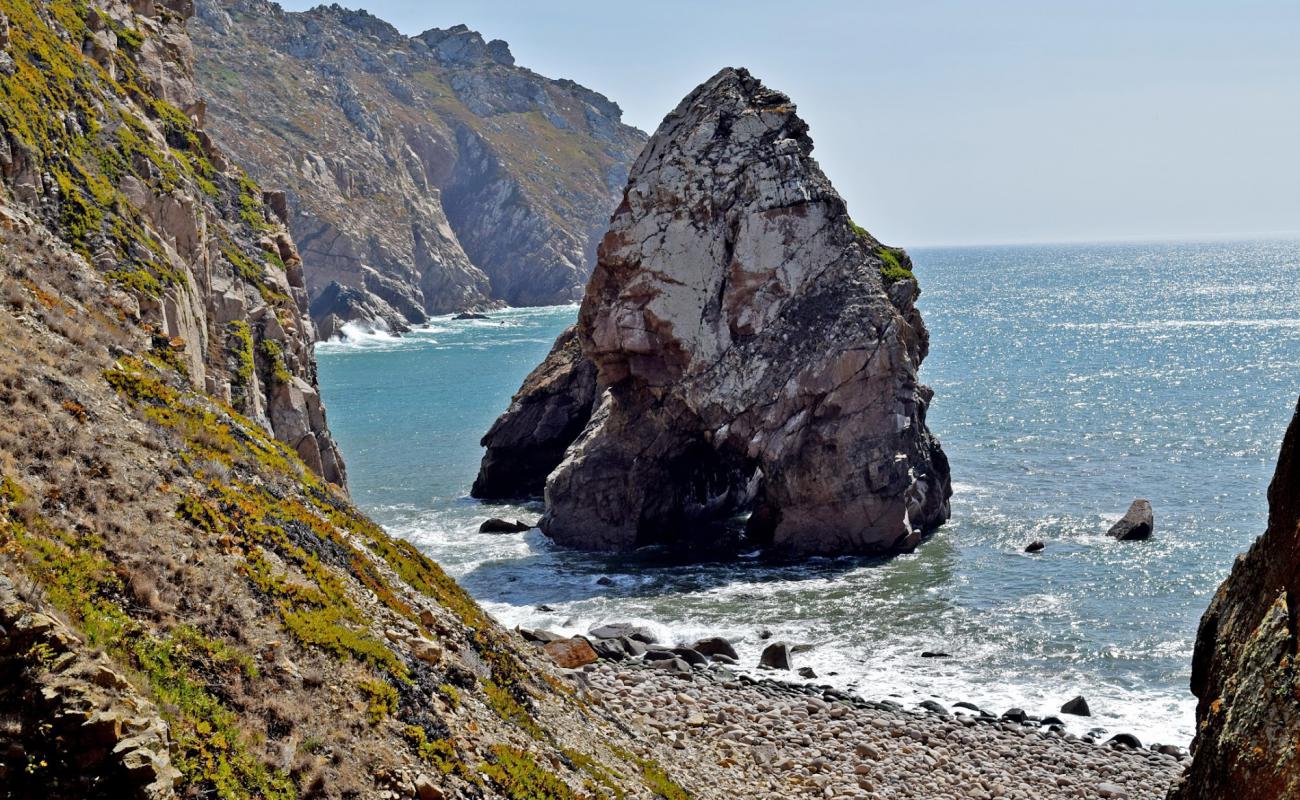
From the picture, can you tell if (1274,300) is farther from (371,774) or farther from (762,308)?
(371,774)

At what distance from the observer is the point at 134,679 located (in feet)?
35.3

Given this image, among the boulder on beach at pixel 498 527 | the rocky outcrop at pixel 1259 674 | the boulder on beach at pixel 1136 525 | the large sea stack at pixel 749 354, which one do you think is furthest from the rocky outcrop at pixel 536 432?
the rocky outcrop at pixel 1259 674

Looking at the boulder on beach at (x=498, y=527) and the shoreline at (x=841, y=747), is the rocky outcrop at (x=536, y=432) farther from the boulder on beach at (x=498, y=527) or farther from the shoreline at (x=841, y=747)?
the shoreline at (x=841, y=747)

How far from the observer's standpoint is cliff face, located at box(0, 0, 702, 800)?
32.4ft

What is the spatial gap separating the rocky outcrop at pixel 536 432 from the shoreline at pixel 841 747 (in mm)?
33156

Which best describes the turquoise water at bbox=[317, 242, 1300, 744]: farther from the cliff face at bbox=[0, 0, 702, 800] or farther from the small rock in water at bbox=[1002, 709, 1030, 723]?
the cliff face at bbox=[0, 0, 702, 800]

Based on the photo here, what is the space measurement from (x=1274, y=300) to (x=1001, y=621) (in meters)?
181

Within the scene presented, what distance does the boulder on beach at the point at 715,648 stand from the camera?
3419 centimetres

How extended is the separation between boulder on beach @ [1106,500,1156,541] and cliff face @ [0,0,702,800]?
3525cm

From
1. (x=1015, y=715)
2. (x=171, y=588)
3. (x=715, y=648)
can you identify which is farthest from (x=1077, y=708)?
(x=171, y=588)

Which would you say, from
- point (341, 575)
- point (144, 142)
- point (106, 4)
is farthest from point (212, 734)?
point (106, 4)

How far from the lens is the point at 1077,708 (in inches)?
1185

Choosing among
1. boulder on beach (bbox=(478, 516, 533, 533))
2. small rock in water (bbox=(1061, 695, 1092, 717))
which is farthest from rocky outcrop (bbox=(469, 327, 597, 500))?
small rock in water (bbox=(1061, 695, 1092, 717))

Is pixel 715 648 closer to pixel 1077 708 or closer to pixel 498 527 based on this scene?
pixel 1077 708
